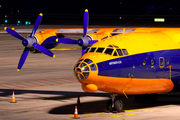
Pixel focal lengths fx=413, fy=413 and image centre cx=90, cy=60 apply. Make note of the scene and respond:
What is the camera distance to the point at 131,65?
18.7m

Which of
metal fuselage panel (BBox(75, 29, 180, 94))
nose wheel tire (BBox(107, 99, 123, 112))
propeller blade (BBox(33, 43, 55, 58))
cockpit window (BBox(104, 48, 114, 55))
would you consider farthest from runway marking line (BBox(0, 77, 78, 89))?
cockpit window (BBox(104, 48, 114, 55))

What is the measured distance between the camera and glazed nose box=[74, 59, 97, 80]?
693 inches

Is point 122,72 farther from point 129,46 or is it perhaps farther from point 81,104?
point 81,104

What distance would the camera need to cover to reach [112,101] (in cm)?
1925

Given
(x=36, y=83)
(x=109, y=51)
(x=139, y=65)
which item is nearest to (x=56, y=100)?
(x=109, y=51)

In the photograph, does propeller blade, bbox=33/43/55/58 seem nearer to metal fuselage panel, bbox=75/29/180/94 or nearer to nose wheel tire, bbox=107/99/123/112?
metal fuselage panel, bbox=75/29/180/94

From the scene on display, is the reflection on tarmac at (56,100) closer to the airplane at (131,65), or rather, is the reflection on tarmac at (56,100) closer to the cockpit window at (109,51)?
the airplane at (131,65)

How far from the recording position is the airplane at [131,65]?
17.9m

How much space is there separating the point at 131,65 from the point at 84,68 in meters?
2.37

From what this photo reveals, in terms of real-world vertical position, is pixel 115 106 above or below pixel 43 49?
below

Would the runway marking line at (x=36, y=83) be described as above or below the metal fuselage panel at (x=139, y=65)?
below

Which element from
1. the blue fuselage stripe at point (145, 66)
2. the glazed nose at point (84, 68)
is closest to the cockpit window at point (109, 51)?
the blue fuselage stripe at point (145, 66)

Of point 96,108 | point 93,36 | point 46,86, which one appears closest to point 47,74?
point 46,86

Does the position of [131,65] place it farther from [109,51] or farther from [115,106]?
[115,106]
